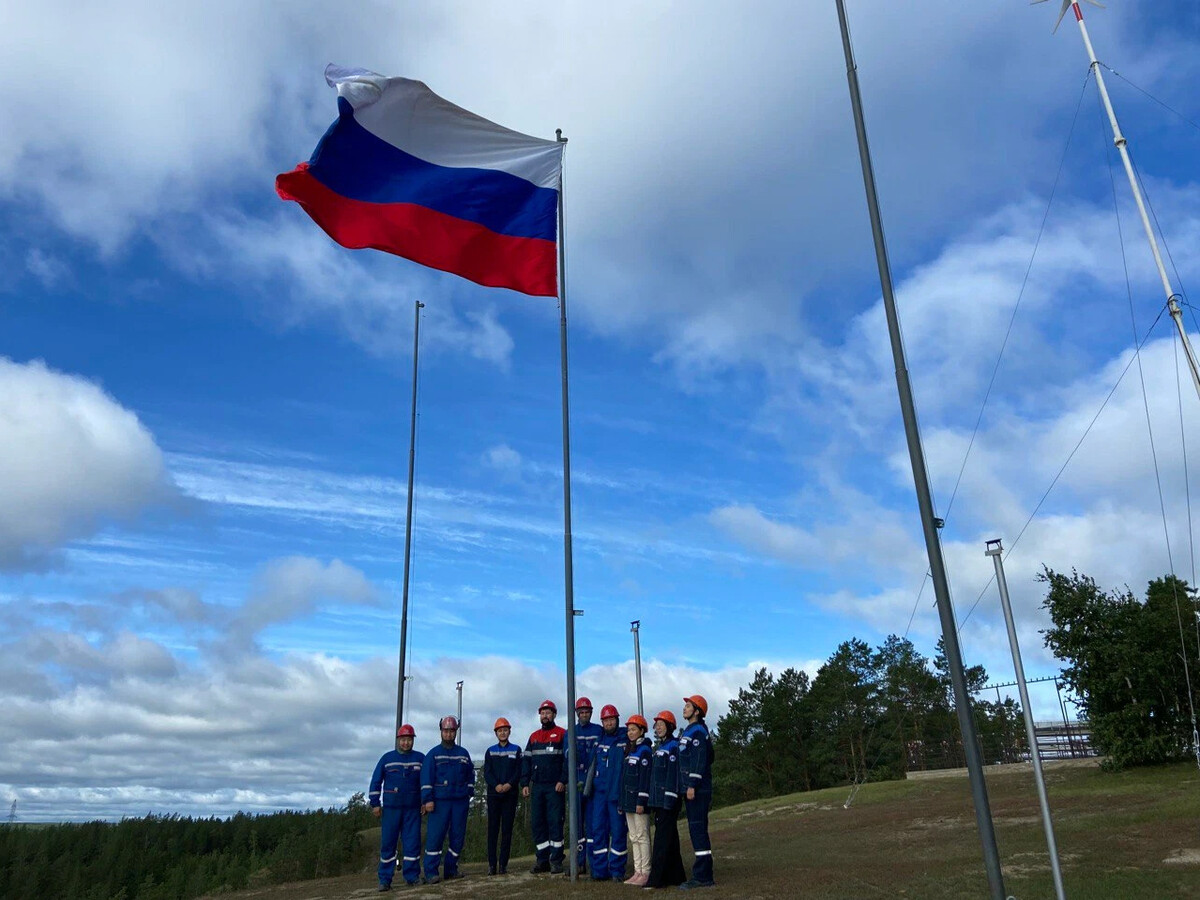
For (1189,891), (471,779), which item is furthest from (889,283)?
(471,779)

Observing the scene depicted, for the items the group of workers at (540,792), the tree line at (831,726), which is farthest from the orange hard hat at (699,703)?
the tree line at (831,726)

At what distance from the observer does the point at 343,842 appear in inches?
918

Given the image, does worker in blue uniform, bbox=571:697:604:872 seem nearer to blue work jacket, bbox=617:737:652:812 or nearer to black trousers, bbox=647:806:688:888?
blue work jacket, bbox=617:737:652:812

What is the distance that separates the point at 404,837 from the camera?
46.2 ft

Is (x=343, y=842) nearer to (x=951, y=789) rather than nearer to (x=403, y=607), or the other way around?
(x=403, y=607)

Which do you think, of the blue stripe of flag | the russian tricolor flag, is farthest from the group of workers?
the blue stripe of flag

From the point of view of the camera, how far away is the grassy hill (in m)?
11.1

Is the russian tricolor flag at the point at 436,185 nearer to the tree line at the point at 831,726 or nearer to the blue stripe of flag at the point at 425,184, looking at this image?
the blue stripe of flag at the point at 425,184

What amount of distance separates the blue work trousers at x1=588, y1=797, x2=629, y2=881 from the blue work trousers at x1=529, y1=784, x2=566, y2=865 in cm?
53

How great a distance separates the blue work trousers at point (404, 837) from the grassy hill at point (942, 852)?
578 millimetres

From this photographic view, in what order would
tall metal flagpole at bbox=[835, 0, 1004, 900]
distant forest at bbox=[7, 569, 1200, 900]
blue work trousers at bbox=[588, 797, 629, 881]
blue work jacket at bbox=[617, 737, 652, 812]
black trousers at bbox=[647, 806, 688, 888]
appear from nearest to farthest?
tall metal flagpole at bbox=[835, 0, 1004, 900] < black trousers at bbox=[647, 806, 688, 888] < blue work jacket at bbox=[617, 737, 652, 812] < blue work trousers at bbox=[588, 797, 629, 881] < distant forest at bbox=[7, 569, 1200, 900]

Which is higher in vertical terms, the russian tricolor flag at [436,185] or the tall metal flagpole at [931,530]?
the russian tricolor flag at [436,185]

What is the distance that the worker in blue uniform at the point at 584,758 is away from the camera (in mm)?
13656

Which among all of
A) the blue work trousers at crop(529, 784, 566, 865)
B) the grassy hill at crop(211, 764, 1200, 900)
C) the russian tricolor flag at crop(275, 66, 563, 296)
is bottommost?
the grassy hill at crop(211, 764, 1200, 900)
